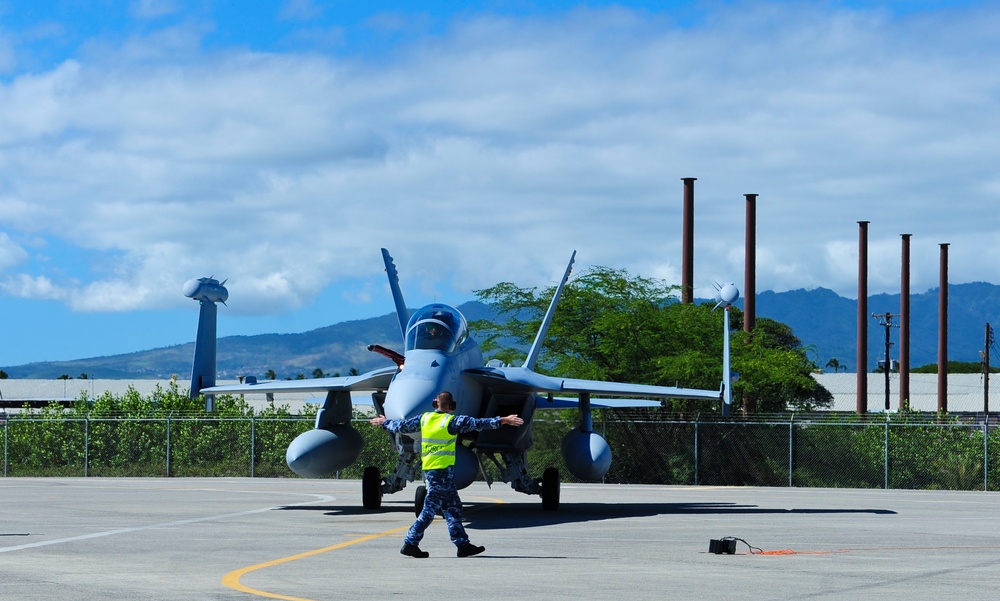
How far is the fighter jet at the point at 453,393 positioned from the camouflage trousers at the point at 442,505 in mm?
4531

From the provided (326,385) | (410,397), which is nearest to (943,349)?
(326,385)

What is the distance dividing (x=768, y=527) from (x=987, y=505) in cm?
849

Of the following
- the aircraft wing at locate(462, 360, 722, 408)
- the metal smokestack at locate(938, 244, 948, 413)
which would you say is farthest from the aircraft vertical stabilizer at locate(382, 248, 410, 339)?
the metal smokestack at locate(938, 244, 948, 413)

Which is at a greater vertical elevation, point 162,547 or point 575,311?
point 575,311

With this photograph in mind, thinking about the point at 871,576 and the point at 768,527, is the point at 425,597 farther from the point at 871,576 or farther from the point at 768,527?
the point at 768,527

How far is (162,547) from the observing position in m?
15.9

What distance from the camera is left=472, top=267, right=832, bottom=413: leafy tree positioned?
133 ft

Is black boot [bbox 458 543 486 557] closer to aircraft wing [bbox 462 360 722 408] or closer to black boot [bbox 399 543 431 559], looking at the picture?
black boot [bbox 399 543 431 559]

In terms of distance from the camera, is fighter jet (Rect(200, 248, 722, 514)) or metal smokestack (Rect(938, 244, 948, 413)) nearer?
fighter jet (Rect(200, 248, 722, 514))

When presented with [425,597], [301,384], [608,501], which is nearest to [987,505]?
[608,501]

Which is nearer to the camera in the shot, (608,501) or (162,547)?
(162,547)

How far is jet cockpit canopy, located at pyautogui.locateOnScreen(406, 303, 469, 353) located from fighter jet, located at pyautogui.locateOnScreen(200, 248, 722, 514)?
1 cm

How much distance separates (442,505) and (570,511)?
9.06m

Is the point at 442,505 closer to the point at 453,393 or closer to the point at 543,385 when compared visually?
the point at 453,393
